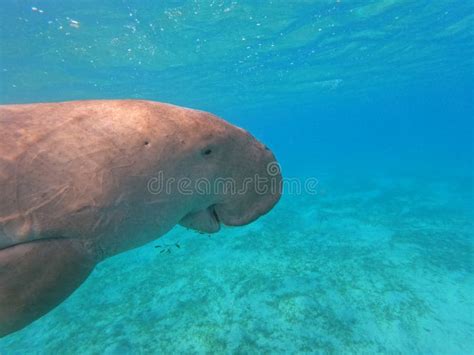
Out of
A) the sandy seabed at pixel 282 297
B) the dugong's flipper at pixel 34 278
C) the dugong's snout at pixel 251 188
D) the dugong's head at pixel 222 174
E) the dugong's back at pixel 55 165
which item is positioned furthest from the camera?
the sandy seabed at pixel 282 297

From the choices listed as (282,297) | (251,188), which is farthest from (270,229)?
(251,188)

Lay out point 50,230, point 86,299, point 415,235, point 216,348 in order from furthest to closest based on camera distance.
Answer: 1. point 415,235
2. point 86,299
3. point 216,348
4. point 50,230

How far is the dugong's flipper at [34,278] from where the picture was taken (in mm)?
1497

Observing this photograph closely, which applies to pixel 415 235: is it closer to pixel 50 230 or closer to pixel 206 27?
pixel 50 230

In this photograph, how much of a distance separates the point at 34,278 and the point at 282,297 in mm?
5604

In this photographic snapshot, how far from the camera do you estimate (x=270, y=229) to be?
1127 centimetres

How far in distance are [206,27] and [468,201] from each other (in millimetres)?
15135

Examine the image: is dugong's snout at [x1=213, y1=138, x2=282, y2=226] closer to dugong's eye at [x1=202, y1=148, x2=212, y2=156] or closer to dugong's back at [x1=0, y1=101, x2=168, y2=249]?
dugong's eye at [x1=202, y1=148, x2=212, y2=156]

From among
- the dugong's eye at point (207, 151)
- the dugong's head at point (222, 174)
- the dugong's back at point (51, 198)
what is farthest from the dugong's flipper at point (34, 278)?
the dugong's eye at point (207, 151)

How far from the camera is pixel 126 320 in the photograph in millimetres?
5965

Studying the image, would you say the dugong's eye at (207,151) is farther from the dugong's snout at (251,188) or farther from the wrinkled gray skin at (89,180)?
the dugong's snout at (251,188)

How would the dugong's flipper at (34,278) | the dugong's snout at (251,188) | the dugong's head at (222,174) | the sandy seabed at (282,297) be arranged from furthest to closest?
the sandy seabed at (282,297)
the dugong's snout at (251,188)
the dugong's head at (222,174)
the dugong's flipper at (34,278)

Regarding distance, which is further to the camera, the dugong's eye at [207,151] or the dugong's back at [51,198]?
the dugong's eye at [207,151]

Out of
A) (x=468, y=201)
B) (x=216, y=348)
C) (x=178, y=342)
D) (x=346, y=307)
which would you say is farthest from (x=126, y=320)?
(x=468, y=201)
